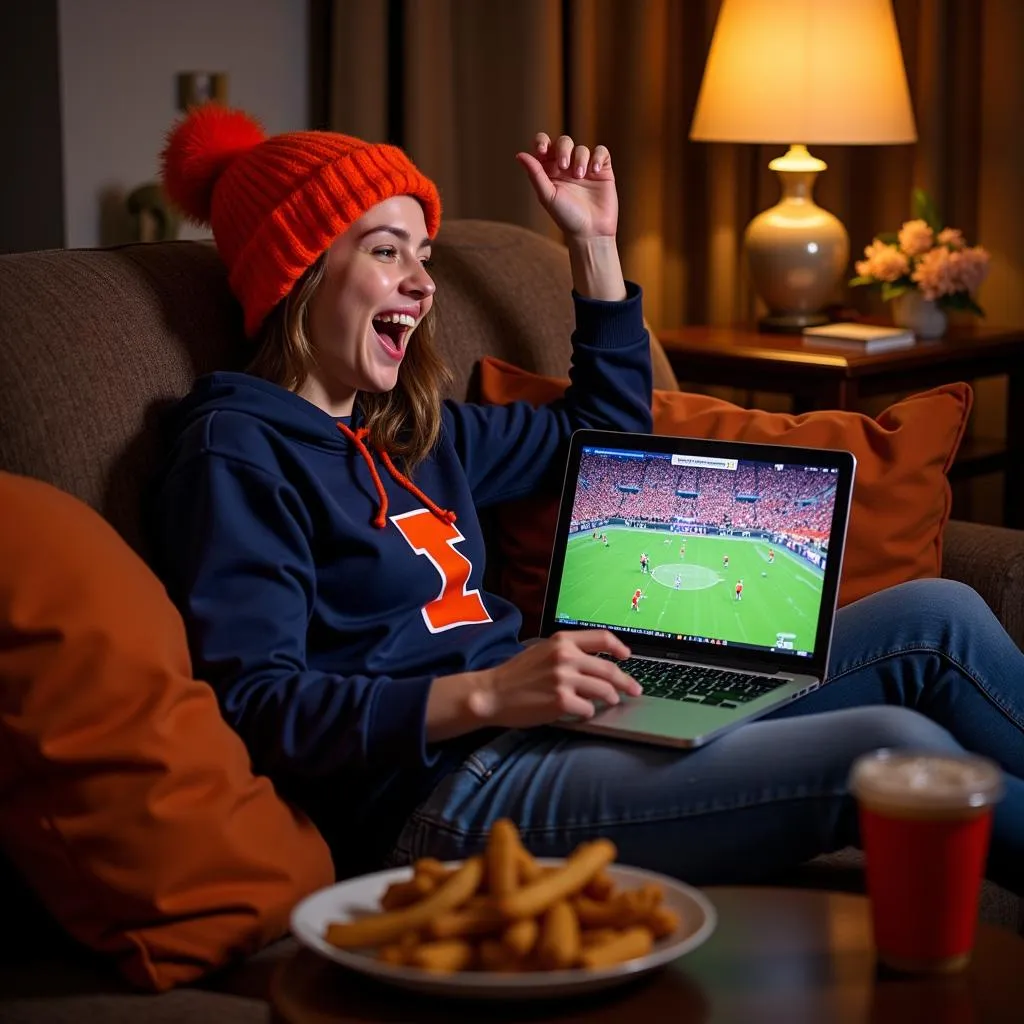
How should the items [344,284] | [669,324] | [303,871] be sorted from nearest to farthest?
[303,871] → [344,284] → [669,324]

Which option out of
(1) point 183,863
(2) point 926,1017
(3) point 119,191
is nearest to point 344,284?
(1) point 183,863

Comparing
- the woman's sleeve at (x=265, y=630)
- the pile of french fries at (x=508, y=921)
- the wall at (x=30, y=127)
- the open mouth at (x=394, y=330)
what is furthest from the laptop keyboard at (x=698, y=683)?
the wall at (x=30, y=127)

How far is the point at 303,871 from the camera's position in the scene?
1256mm

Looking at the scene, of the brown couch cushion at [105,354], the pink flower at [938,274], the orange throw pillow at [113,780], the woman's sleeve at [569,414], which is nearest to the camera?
the orange throw pillow at [113,780]

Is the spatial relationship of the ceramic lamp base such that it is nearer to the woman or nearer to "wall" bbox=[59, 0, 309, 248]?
→ the woman

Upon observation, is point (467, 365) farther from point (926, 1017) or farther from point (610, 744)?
point (926, 1017)

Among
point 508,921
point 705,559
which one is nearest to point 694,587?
point 705,559

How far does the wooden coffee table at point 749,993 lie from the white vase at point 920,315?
191 centimetres

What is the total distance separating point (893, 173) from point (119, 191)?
5.07ft

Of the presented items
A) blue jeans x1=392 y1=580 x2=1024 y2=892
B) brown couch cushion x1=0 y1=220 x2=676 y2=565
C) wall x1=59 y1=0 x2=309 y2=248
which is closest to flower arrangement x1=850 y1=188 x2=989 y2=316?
wall x1=59 y1=0 x2=309 y2=248

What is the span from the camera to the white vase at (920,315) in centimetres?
281

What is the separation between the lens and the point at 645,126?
3.23 m

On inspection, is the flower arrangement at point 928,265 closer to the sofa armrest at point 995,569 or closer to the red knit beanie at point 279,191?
the sofa armrest at point 995,569

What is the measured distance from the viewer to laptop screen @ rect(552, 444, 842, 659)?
1569 mm
